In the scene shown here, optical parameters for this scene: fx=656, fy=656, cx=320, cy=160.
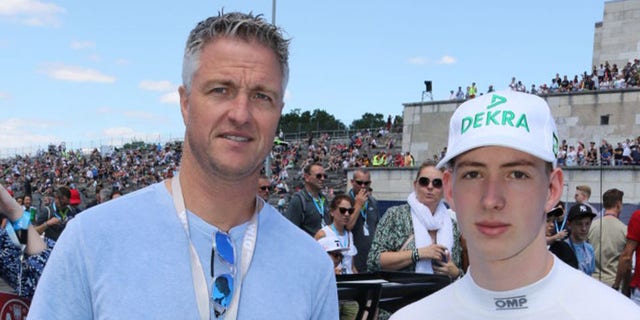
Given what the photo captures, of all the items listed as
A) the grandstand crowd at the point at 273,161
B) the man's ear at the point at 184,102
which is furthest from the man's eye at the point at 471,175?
the grandstand crowd at the point at 273,161

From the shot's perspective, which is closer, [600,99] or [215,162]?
[215,162]

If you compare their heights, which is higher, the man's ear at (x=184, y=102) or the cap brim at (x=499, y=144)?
the man's ear at (x=184, y=102)

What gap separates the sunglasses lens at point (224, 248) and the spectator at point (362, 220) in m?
5.20

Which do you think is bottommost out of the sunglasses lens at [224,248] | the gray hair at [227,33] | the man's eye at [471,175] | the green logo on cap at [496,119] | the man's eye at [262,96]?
the sunglasses lens at [224,248]

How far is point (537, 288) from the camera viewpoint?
6.25 feet

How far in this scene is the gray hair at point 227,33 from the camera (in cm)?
210

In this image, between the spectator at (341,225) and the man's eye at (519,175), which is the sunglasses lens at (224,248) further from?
the spectator at (341,225)

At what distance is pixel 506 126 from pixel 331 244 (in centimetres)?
451

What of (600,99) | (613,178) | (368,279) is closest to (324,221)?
(368,279)

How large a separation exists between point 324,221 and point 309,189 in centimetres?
43

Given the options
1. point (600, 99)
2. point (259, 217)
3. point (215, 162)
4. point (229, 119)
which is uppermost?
point (600, 99)

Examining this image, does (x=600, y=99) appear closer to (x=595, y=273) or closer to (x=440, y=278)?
(x=595, y=273)

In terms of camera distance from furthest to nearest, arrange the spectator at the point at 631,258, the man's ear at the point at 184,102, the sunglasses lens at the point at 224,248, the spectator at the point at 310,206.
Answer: the spectator at the point at 310,206, the spectator at the point at 631,258, the man's ear at the point at 184,102, the sunglasses lens at the point at 224,248

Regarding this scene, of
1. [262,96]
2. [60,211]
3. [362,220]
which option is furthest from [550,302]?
[60,211]
